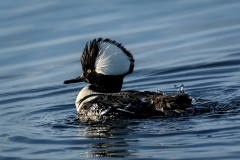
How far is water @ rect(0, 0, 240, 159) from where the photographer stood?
10.4 m

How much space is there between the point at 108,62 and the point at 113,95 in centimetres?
60

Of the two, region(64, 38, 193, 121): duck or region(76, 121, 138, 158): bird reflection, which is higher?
region(64, 38, 193, 121): duck

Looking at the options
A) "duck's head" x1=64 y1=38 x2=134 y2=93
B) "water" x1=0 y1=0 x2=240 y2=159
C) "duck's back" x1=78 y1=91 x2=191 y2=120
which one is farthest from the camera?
"duck's head" x1=64 y1=38 x2=134 y2=93

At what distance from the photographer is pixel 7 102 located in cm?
1422

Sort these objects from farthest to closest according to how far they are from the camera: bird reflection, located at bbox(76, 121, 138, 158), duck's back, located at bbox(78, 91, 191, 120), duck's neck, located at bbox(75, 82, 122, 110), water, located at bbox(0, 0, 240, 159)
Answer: duck's neck, located at bbox(75, 82, 122, 110) < duck's back, located at bbox(78, 91, 191, 120) < water, located at bbox(0, 0, 240, 159) < bird reflection, located at bbox(76, 121, 138, 158)

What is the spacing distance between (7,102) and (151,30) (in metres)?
4.70

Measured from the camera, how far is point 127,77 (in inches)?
614

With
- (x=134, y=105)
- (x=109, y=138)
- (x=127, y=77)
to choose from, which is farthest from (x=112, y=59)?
(x=127, y=77)

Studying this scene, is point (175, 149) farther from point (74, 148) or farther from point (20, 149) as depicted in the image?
point (20, 149)

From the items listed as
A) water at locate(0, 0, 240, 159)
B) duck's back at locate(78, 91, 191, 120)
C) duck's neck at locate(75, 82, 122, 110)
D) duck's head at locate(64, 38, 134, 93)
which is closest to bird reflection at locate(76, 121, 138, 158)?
water at locate(0, 0, 240, 159)

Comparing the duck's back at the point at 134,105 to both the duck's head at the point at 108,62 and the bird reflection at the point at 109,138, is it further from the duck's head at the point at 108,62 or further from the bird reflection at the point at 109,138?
the duck's head at the point at 108,62

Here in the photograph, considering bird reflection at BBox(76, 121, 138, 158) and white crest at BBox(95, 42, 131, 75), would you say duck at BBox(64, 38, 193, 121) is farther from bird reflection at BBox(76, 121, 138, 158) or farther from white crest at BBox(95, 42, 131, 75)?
bird reflection at BBox(76, 121, 138, 158)

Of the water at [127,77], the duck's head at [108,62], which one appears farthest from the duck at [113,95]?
the water at [127,77]

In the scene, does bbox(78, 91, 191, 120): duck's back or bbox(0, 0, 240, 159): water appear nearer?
bbox(0, 0, 240, 159): water
